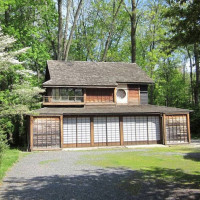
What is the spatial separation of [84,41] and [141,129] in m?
22.6

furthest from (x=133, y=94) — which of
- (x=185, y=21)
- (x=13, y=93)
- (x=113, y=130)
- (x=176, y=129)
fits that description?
(x=185, y=21)

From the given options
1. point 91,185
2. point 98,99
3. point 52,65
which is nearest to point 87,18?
point 52,65

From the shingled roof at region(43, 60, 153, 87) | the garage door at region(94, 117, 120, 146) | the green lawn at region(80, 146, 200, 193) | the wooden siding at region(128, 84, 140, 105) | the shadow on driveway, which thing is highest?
the shingled roof at region(43, 60, 153, 87)

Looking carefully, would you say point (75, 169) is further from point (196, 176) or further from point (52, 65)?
point (52, 65)

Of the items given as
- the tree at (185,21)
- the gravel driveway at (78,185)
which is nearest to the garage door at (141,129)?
the gravel driveway at (78,185)

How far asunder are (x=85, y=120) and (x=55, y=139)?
3054mm

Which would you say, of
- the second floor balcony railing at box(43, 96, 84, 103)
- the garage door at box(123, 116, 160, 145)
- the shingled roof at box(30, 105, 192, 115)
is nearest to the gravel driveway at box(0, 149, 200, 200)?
the shingled roof at box(30, 105, 192, 115)

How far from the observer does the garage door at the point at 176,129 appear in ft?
75.7

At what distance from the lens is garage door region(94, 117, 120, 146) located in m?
A: 22.0

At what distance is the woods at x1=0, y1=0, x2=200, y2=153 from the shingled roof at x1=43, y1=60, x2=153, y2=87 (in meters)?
2.25

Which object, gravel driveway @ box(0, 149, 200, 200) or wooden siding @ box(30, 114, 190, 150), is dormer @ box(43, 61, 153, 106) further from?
gravel driveway @ box(0, 149, 200, 200)

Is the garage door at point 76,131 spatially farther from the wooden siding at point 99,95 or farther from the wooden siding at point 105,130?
the wooden siding at point 99,95

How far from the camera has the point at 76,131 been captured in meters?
21.6

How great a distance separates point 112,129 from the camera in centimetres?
2239
